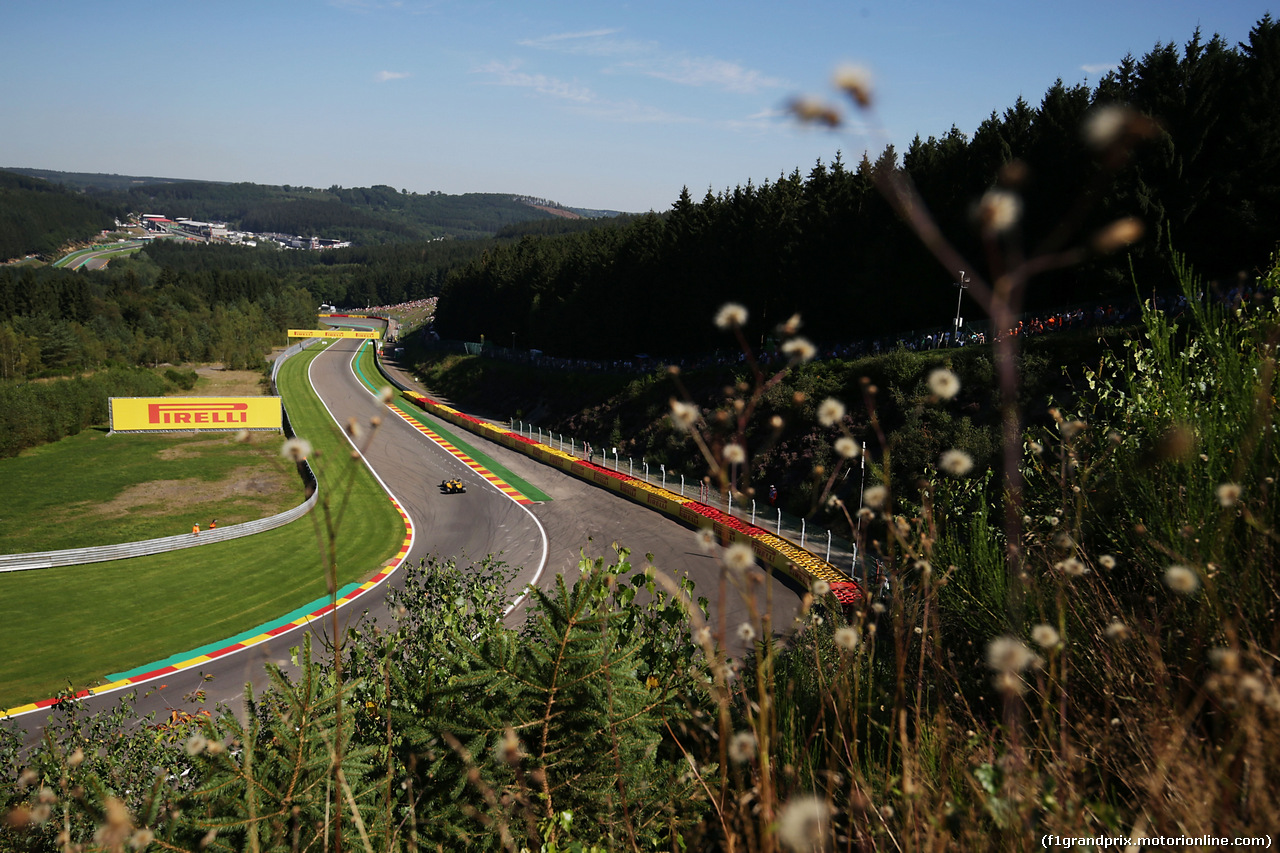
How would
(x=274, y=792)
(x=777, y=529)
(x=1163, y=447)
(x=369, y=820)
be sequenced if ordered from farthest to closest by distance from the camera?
1. (x=777, y=529)
2. (x=369, y=820)
3. (x=274, y=792)
4. (x=1163, y=447)

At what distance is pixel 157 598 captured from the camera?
25703 millimetres

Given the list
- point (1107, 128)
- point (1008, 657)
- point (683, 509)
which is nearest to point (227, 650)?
point (683, 509)

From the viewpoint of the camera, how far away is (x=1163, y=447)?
2.44 metres

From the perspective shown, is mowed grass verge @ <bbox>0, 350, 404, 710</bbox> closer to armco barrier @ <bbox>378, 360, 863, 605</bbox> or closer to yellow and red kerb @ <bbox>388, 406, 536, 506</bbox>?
yellow and red kerb @ <bbox>388, 406, 536, 506</bbox>

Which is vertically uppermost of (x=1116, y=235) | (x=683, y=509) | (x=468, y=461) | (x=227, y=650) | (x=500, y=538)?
(x=1116, y=235)

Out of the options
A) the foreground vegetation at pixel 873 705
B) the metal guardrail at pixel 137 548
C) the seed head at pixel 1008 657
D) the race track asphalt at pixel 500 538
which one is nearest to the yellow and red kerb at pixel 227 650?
the race track asphalt at pixel 500 538

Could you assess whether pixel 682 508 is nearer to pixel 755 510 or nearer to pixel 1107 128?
pixel 755 510

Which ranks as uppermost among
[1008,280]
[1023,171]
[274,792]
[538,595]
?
[1023,171]

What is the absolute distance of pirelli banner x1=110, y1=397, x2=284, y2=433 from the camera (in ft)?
167

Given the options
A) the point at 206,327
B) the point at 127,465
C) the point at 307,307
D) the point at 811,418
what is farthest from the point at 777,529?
the point at 307,307

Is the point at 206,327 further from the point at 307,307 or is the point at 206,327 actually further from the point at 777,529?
the point at 777,529

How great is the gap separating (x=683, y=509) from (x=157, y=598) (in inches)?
798

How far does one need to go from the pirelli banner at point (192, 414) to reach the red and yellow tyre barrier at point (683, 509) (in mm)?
14154

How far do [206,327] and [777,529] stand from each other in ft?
355
